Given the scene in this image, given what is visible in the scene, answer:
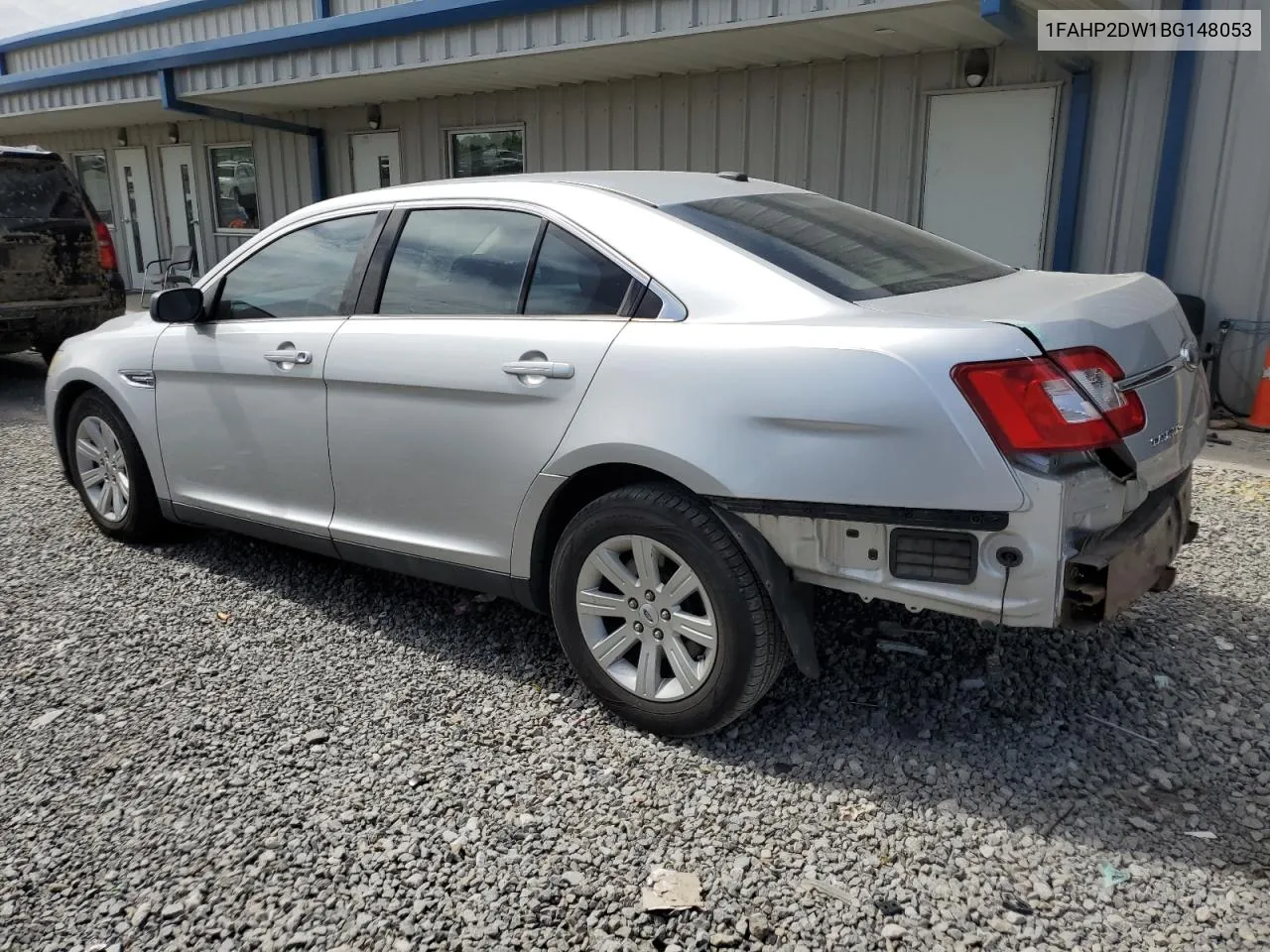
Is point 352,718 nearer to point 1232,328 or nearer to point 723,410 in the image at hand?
point 723,410

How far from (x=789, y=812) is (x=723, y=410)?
1076mm

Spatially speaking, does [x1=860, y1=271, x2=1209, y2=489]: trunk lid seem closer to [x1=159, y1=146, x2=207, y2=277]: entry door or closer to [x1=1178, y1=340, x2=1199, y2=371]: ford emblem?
[x1=1178, y1=340, x2=1199, y2=371]: ford emblem

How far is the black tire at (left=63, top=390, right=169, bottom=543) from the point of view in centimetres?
461

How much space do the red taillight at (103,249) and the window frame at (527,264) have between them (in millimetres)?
6540

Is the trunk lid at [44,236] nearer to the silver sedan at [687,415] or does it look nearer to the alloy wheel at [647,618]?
the silver sedan at [687,415]

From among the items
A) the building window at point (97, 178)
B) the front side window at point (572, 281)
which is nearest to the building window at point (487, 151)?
the front side window at point (572, 281)

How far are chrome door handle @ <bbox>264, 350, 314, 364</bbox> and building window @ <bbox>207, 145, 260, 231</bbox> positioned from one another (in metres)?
11.3

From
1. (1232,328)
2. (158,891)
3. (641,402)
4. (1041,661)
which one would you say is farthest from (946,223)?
(158,891)

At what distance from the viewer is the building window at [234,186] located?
46.5 feet

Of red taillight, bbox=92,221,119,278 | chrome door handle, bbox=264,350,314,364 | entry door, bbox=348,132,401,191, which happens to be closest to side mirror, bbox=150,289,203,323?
chrome door handle, bbox=264,350,314,364

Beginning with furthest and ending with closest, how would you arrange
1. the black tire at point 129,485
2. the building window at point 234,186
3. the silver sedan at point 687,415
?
1. the building window at point 234,186
2. the black tire at point 129,485
3. the silver sedan at point 687,415

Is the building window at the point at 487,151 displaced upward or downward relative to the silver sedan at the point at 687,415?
upward

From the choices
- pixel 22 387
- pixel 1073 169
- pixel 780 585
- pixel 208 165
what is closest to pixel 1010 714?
pixel 780 585

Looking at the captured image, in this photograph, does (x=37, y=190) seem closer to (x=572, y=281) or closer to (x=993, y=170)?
(x=572, y=281)
